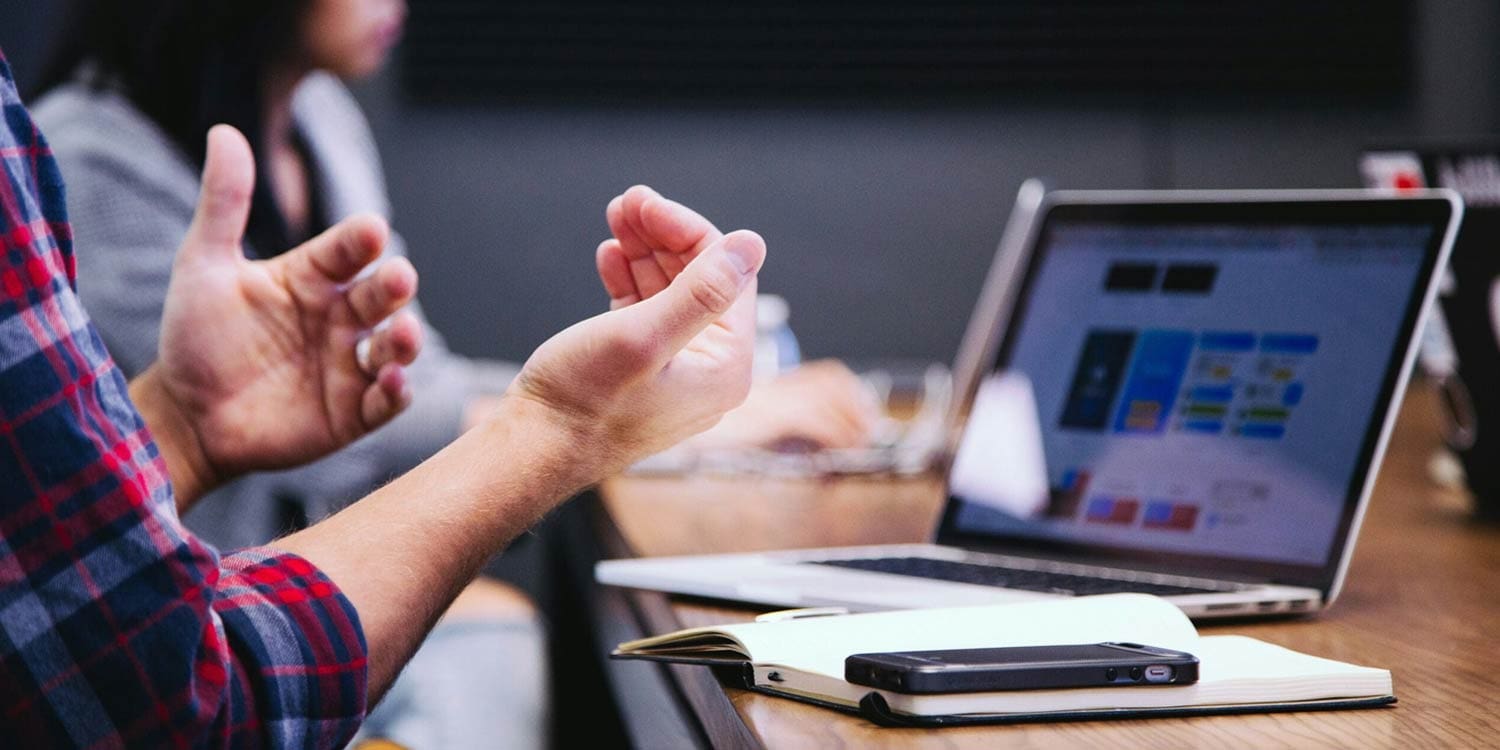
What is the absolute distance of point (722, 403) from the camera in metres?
0.90

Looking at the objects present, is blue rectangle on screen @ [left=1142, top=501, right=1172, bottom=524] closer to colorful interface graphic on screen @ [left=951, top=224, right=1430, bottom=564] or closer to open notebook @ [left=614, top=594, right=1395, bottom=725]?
colorful interface graphic on screen @ [left=951, top=224, right=1430, bottom=564]

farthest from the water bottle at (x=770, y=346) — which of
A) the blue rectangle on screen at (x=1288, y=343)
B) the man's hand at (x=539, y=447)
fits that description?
the man's hand at (x=539, y=447)

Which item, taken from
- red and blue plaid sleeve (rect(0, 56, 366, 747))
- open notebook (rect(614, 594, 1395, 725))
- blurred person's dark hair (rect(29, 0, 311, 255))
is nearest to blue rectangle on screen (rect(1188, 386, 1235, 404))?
open notebook (rect(614, 594, 1395, 725))

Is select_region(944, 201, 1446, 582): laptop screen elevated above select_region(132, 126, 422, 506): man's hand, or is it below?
above

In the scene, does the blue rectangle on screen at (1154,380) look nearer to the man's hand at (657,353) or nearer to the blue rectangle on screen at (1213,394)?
the blue rectangle on screen at (1213,394)

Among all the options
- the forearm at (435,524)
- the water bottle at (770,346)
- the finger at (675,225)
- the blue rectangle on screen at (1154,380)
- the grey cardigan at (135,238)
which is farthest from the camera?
the water bottle at (770,346)

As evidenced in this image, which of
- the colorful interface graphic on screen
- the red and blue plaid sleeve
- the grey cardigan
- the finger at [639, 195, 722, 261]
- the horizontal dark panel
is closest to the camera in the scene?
the red and blue plaid sleeve

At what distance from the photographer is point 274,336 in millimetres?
1202

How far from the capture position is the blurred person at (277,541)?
25.6 inches

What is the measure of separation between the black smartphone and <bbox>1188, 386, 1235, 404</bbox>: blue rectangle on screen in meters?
0.43

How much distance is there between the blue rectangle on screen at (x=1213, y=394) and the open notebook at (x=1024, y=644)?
1.06ft

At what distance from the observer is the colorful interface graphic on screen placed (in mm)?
1021

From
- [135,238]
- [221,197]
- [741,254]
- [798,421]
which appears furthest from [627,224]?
[135,238]

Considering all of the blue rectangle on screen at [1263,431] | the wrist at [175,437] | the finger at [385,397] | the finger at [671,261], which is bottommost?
the wrist at [175,437]
